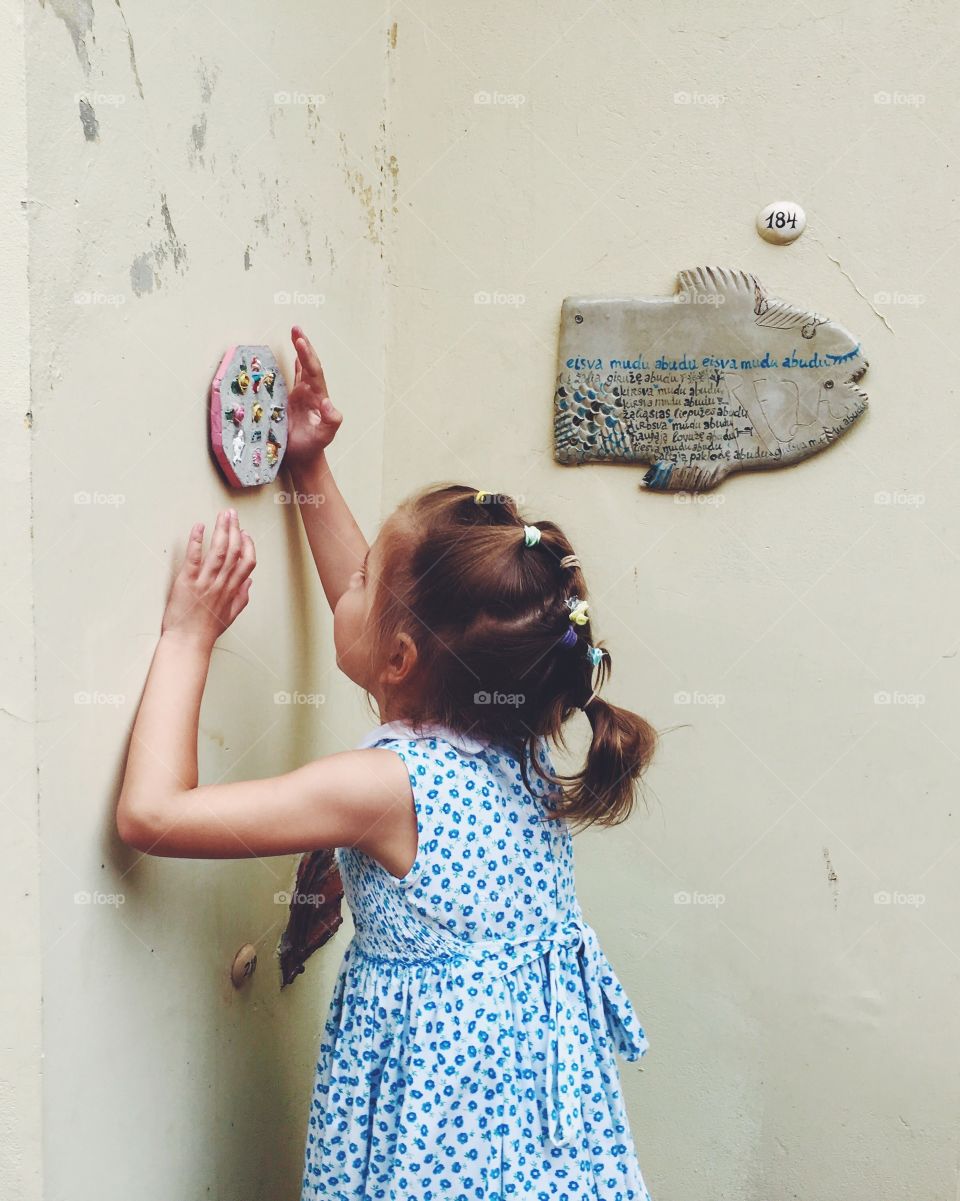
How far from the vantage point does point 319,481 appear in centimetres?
160

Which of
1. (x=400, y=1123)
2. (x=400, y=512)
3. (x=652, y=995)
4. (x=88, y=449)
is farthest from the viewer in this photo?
(x=652, y=995)

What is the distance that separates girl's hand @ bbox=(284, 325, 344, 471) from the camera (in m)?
1.53

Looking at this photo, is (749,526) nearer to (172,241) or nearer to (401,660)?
(401,660)

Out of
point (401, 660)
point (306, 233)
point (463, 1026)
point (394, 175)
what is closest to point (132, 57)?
point (306, 233)

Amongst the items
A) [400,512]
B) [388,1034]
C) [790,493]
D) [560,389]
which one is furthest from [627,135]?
[388,1034]

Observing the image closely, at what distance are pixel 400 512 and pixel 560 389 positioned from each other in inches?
26.9

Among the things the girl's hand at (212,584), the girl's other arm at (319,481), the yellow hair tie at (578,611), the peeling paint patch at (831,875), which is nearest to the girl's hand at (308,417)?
the girl's other arm at (319,481)

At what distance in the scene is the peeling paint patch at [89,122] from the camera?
1.02 metres

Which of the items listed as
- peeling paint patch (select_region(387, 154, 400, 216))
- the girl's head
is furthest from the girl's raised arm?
peeling paint patch (select_region(387, 154, 400, 216))

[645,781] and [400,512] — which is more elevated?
[400,512]

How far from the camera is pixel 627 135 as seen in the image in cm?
188

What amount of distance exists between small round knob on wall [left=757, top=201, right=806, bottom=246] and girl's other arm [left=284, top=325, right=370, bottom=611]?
2.59 ft

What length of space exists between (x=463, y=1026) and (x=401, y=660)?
1.31 feet

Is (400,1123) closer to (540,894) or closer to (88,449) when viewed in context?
(540,894)
